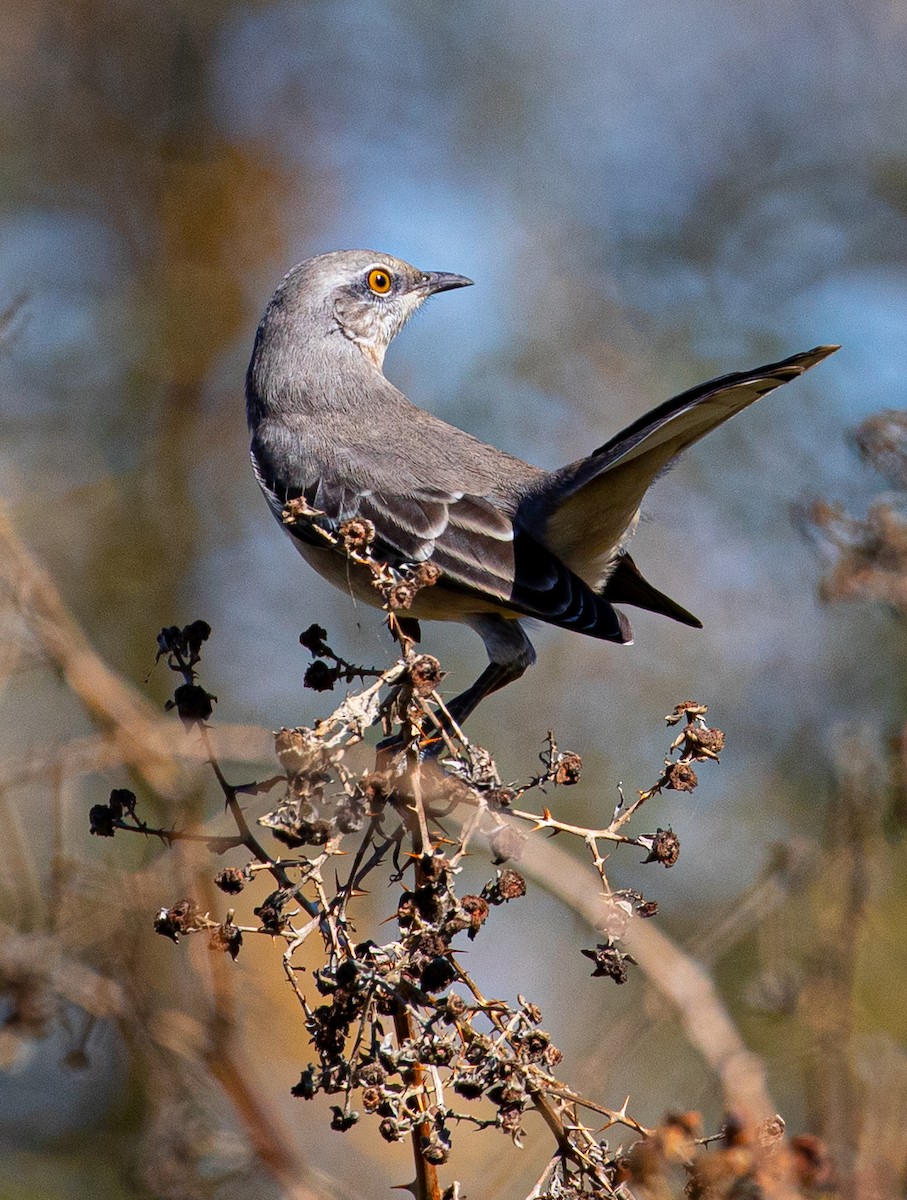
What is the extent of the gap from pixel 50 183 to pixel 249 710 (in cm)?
524

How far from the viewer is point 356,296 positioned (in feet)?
19.0

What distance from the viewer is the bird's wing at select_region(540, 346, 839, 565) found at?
12.3ft

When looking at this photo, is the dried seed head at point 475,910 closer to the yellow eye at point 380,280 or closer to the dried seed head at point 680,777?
the dried seed head at point 680,777

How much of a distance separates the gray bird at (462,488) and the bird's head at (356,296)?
17 mm

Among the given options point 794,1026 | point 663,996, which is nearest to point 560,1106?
point 663,996

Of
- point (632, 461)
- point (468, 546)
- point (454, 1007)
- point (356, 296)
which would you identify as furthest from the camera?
point (356, 296)

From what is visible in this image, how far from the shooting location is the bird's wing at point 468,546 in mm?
4156

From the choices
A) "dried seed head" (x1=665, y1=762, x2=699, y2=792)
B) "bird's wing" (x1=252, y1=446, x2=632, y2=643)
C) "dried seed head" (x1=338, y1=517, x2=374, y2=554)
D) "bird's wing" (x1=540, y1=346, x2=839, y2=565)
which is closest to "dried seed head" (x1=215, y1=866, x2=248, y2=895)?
"dried seed head" (x1=338, y1=517, x2=374, y2=554)

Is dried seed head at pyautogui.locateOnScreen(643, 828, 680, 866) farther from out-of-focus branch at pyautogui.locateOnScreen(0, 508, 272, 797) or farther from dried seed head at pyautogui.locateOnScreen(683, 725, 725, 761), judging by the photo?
out-of-focus branch at pyautogui.locateOnScreen(0, 508, 272, 797)

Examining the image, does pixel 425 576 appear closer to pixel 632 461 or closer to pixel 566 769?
pixel 566 769

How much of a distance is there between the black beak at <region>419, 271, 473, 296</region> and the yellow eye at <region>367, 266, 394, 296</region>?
0.82ft

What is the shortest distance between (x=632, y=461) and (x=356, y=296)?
2.11 metres

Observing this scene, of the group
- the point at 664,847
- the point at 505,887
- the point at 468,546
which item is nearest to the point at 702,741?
the point at 664,847

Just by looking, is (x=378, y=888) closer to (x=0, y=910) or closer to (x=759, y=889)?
(x=0, y=910)
